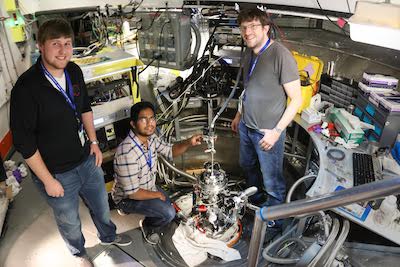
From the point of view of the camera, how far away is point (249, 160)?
8.73ft

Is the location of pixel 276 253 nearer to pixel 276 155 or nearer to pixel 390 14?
pixel 276 155

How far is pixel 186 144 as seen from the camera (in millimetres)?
2449

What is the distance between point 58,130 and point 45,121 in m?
0.09

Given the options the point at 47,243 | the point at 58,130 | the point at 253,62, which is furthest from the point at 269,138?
the point at 47,243

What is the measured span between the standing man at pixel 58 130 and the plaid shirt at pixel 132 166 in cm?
14

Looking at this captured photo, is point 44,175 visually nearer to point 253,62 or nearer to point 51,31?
point 51,31

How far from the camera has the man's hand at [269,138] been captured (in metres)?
2.22

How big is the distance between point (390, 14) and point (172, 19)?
1.91 m

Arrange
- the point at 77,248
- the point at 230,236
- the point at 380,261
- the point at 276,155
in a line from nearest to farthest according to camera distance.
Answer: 1. the point at 380,261
2. the point at 77,248
3. the point at 276,155
4. the point at 230,236

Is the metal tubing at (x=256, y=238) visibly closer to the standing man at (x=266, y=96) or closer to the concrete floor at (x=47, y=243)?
the standing man at (x=266, y=96)

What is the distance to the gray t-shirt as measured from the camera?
2064mm

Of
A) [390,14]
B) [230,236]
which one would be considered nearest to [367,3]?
[390,14]

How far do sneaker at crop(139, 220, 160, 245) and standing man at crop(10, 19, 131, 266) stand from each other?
0.57m

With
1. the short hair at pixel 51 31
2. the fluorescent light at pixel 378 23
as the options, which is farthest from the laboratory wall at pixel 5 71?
the fluorescent light at pixel 378 23
